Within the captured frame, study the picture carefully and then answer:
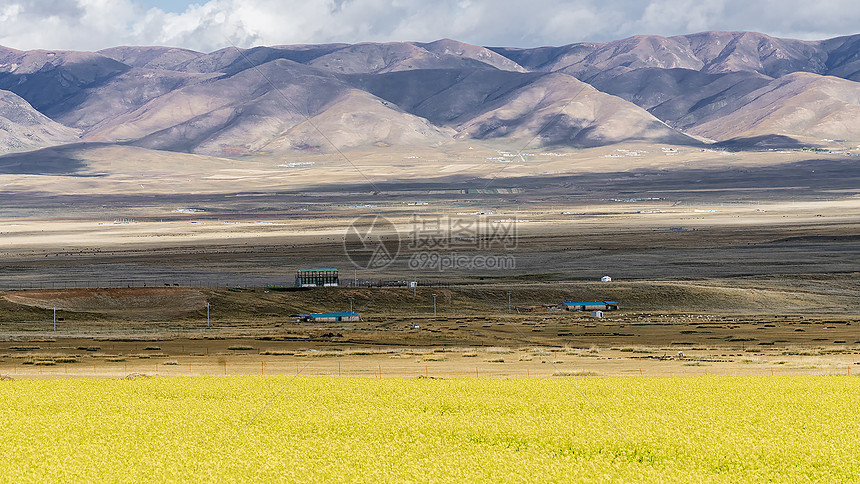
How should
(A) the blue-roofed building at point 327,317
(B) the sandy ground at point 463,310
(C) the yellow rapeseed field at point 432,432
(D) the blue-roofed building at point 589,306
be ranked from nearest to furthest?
(C) the yellow rapeseed field at point 432,432
(B) the sandy ground at point 463,310
(A) the blue-roofed building at point 327,317
(D) the blue-roofed building at point 589,306

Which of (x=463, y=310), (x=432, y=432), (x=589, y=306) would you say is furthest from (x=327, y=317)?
(x=432, y=432)

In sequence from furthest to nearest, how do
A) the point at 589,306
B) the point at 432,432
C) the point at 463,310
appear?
the point at 463,310
the point at 589,306
the point at 432,432

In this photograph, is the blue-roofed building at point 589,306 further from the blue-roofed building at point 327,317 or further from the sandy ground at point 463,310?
the blue-roofed building at point 327,317

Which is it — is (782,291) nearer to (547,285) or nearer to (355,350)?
(547,285)

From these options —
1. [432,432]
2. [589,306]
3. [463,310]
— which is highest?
[432,432]

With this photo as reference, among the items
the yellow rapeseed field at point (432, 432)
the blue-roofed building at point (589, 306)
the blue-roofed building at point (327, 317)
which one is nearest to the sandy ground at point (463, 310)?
the blue-roofed building at point (327, 317)

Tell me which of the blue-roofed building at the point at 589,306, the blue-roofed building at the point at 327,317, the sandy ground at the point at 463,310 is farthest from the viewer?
the blue-roofed building at the point at 589,306

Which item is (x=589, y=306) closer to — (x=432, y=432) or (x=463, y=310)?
(x=463, y=310)

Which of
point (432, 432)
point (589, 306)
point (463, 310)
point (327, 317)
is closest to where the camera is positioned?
point (432, 432)
